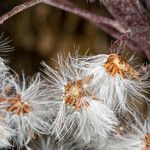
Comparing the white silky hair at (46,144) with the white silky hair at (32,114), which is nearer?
the white silky hair at (32,114)

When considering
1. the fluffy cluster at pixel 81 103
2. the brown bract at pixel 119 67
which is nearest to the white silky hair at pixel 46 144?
the fluffy cluster at pixel 81 103

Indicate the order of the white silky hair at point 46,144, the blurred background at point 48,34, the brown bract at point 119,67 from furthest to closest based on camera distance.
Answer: the blurred background at point 48,34, the white silky hair at point 46,144, the brown bract at point 119,67

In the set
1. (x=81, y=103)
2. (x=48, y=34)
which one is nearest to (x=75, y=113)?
(x=81, y=103)

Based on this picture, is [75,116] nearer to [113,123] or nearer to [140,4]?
[113,123]

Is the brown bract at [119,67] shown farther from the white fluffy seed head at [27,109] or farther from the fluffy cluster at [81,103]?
the white fluffy seed head at [27,109]

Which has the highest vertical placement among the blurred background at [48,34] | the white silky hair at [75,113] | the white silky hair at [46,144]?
the blurred background at [48,34]

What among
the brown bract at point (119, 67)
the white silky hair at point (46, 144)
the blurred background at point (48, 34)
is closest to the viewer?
the brown bract at point (119, 67)

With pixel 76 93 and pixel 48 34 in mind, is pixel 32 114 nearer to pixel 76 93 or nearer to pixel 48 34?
pixel 76 93

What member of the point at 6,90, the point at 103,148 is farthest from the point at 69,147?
the point at 6,90
